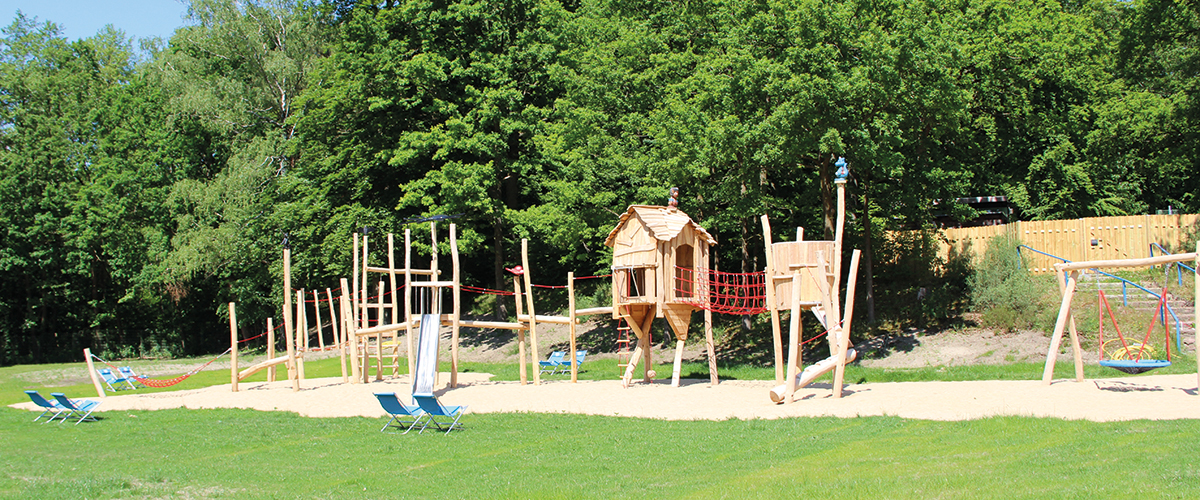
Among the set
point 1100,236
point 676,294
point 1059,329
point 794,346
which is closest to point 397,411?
point 794,346

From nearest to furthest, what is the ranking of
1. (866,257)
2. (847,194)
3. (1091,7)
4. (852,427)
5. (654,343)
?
(852,427)
(866,257)
(847,194)
(654,343)
(1091,7)

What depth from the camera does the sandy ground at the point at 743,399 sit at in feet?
45.0

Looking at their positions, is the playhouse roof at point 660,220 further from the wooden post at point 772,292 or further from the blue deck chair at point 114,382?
the blue deck chair at point 114,382

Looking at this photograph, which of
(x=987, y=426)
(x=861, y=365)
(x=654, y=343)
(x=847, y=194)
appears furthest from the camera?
(x=654, y=343)

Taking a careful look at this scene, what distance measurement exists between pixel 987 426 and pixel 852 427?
188 centimetres

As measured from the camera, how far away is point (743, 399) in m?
17.8

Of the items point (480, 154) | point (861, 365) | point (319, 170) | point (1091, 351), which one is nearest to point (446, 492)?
point (861, 365)

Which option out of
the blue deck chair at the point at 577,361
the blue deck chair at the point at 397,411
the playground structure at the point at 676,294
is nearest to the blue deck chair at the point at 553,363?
the blue deck chair at the point at 577,361

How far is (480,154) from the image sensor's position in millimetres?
34875

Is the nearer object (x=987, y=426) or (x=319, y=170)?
(x=987, y=426)

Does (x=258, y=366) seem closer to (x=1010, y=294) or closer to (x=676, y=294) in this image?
(x=676, y=294)

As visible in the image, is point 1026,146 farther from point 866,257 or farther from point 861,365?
point 861,365

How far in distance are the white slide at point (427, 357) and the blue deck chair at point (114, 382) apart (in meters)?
12.3

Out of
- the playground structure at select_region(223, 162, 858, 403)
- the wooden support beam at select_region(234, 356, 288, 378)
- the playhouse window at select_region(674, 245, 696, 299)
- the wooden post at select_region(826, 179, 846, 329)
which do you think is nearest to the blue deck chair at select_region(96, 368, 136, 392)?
the wooden support beam at select_region(234, 356, 288, 378)
